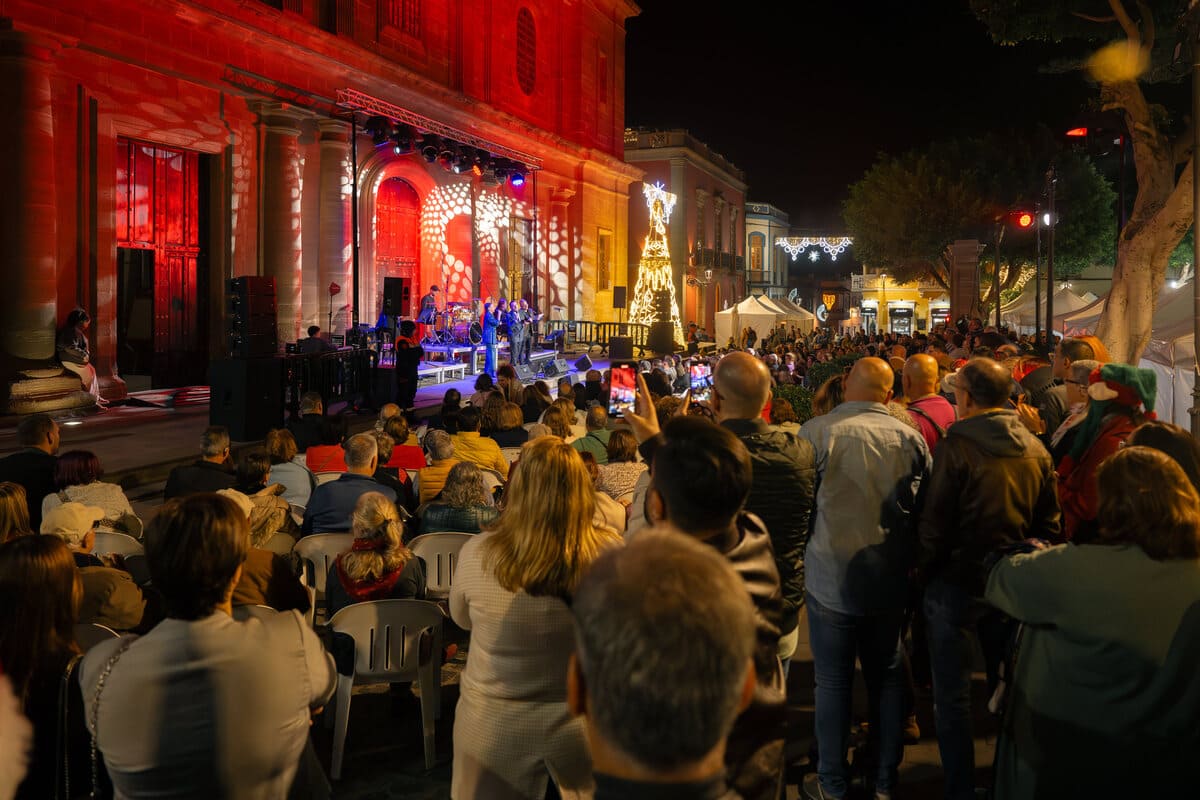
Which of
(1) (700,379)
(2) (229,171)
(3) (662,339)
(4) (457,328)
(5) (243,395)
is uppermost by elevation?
(2) (229,171)

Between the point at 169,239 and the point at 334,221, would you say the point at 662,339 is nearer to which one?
the point at 334,221

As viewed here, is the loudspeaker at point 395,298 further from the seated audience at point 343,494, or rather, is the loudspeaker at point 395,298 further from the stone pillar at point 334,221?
the seated audience at point 343,494

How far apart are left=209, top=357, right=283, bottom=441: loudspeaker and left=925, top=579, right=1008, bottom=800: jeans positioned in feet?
28.1

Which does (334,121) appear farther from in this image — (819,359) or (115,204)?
(819,359)

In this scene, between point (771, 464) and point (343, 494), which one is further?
point (343, 494)

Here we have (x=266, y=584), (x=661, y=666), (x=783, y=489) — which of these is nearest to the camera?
(x=661, y=666)

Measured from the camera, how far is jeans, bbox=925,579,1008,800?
3.44m

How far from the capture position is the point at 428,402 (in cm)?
1487

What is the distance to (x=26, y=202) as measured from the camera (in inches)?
453

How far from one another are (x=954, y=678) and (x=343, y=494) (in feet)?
10.7

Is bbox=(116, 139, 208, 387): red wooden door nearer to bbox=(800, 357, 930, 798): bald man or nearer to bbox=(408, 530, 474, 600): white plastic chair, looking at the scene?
bbox=(408, 530, 474, 600): white plastic chair

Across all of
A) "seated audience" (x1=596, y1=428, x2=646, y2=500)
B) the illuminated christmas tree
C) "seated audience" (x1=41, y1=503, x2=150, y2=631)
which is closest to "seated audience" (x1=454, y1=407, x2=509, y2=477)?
"seated audience" (x1=596, y1=428, x2=646, y2=500)

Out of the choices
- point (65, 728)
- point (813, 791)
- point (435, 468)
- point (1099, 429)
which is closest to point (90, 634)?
point (65, 728)

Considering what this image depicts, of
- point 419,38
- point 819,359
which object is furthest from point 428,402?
point 419,38
